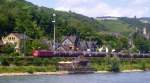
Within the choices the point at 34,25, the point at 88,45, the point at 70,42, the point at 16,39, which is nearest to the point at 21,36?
the point at 16,39

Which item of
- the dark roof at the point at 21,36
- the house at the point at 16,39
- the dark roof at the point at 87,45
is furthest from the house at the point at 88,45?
the house at the point at 16,39

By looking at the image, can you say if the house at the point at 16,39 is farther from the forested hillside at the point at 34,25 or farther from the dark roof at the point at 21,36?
the forested hillside at the point at 34,25

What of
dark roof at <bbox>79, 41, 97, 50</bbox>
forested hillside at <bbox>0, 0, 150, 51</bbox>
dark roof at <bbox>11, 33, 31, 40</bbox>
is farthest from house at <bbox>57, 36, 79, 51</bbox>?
dark roof at <bbox>11, 33, 31, 40</bbox>

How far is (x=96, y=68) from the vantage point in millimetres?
100312

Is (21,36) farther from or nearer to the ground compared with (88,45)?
farther from the ground

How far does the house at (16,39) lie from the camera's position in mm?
117225

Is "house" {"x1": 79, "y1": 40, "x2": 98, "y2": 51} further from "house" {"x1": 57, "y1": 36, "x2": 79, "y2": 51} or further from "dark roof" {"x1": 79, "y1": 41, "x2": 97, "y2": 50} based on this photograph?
"house" {"x1": 57, "y1": 36, "x2": 79, "y2": 51}

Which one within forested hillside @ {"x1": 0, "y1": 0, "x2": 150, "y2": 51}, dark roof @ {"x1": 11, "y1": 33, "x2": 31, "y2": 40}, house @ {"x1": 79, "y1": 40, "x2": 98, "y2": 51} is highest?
forested hillside @ {"x1": 0, "y1": 0, "x2": 150, "y2": 51}

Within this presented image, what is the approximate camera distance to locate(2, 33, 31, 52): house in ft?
385

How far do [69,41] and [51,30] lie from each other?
1011cm

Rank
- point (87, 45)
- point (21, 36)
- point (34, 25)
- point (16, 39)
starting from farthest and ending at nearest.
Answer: point (87, 45) → point (34, 25) → point (21, 36) → point (16, 39)

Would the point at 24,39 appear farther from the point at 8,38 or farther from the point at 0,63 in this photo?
the point at 0,63

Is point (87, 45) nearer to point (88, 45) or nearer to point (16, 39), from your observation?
point (88, 45)

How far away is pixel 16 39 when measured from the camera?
11944 centimetres
